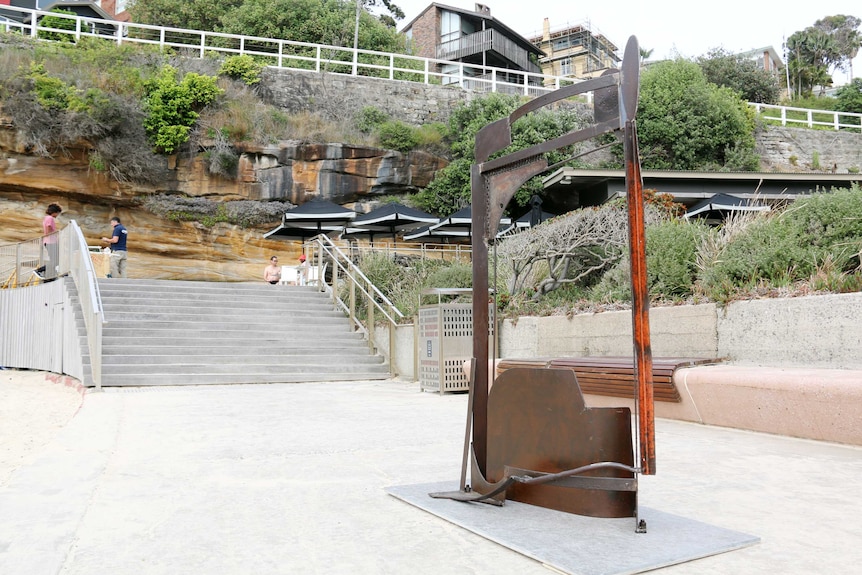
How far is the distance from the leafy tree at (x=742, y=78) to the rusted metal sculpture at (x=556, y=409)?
135 feet

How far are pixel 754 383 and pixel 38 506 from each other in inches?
175

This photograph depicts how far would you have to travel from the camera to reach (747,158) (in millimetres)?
27172

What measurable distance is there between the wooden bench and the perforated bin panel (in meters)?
2.24

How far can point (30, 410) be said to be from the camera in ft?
25.1

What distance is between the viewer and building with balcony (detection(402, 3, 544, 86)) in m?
45.6

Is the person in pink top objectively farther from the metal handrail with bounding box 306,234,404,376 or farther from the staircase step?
the metal handrail with bounding box 306,234,404,376

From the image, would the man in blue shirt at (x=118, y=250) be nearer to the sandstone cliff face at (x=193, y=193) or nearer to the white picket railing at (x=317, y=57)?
the sandstone cliff face at (x=193, y=193)

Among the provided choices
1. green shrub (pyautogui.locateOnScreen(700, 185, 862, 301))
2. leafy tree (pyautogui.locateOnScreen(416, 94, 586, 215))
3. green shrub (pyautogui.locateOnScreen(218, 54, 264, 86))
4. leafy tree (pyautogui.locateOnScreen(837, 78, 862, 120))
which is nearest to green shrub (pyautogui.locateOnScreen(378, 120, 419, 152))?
leafy tree (pyautogui.locateOnScreen(416, 94, 586, 215))

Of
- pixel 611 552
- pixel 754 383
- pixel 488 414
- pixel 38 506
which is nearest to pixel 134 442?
pixel 38 506

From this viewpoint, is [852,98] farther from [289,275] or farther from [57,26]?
[57,26]

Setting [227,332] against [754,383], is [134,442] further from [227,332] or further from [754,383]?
[227,332]

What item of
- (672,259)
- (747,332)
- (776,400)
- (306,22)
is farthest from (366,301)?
(306,22)

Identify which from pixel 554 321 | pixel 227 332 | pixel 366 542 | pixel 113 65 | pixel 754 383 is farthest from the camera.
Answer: pixel 113 65

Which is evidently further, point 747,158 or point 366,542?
point 747,158
